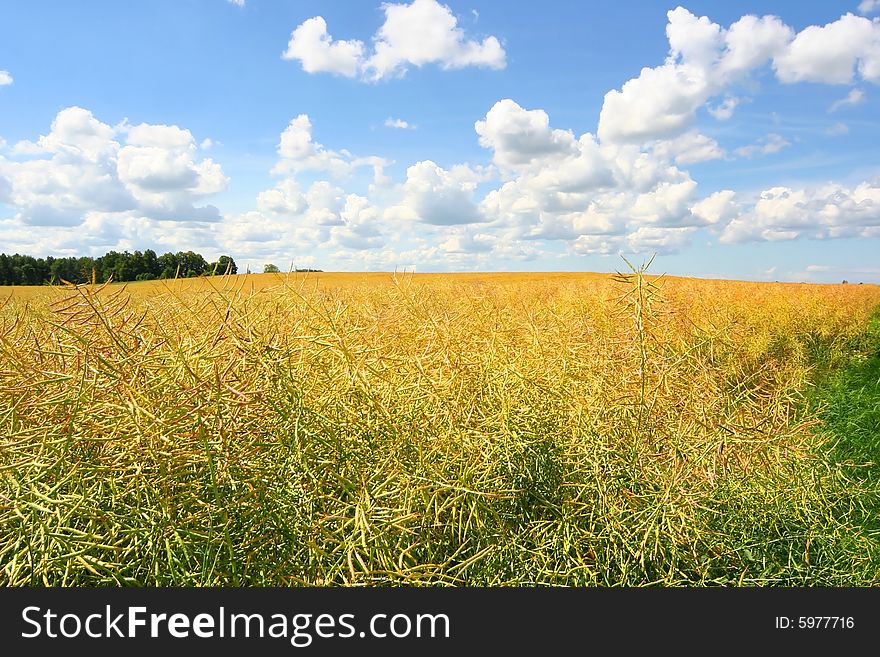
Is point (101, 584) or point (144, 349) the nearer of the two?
point (101, 584)

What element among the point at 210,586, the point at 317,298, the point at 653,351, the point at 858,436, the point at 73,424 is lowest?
the point at 858,436

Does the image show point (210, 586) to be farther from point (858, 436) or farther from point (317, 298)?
point (858, 436)

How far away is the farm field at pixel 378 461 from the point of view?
5.09ft

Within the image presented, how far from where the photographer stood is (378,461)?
184cm

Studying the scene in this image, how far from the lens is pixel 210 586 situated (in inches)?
60.5

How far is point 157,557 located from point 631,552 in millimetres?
1546

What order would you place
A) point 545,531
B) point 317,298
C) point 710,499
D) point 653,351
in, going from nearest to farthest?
1. point 545,531
2. point 710,499
3. point 653,351
4. point 317,298

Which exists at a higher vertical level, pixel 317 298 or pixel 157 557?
pixel 317 298

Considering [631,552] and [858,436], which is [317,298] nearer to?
[631,552]

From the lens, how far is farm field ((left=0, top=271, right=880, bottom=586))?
1553mm

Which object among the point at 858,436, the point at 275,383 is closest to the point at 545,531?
the point at 275,383

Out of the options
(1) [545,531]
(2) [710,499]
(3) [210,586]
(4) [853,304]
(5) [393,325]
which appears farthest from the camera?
(4) [853,304]

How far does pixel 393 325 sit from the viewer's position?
3141 millimetres

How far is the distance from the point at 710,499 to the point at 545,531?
2.15 ft
